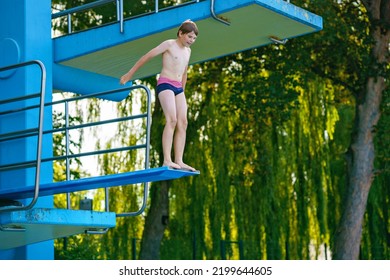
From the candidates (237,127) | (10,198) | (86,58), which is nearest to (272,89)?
(237,127)

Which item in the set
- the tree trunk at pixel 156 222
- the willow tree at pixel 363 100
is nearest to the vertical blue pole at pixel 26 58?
the willow tree at pixel 363 100

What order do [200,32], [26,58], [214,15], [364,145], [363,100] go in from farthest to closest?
1. [363,100]
2. [364,145]
3. [200,32]
4. [26,58]
5. [214,15]

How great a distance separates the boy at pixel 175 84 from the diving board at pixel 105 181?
331 mm

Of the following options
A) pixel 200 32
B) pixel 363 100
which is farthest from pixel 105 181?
pixel 363 100

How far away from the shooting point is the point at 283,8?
13125 millimetres

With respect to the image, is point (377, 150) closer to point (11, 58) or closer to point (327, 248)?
point (327, 248)

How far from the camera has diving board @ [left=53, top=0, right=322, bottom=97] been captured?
13.0 m

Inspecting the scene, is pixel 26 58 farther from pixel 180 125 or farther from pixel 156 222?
pixel 156 222

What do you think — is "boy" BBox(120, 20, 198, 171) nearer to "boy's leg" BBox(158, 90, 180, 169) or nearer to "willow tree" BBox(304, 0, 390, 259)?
"boy's leg" BBox(158, 90, 180, 169)

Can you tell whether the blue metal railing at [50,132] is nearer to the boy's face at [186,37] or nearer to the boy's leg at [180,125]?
the boy's leg at [180,125]

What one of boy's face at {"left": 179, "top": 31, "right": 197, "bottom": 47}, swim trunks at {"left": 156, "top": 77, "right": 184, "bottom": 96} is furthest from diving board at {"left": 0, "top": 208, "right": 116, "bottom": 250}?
boy's face at {"left": 179, "top": 31, "right": 197, "bottom": 47}

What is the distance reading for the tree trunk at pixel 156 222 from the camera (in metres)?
24.1

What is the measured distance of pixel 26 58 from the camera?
1320cm

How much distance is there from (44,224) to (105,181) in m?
1.05
